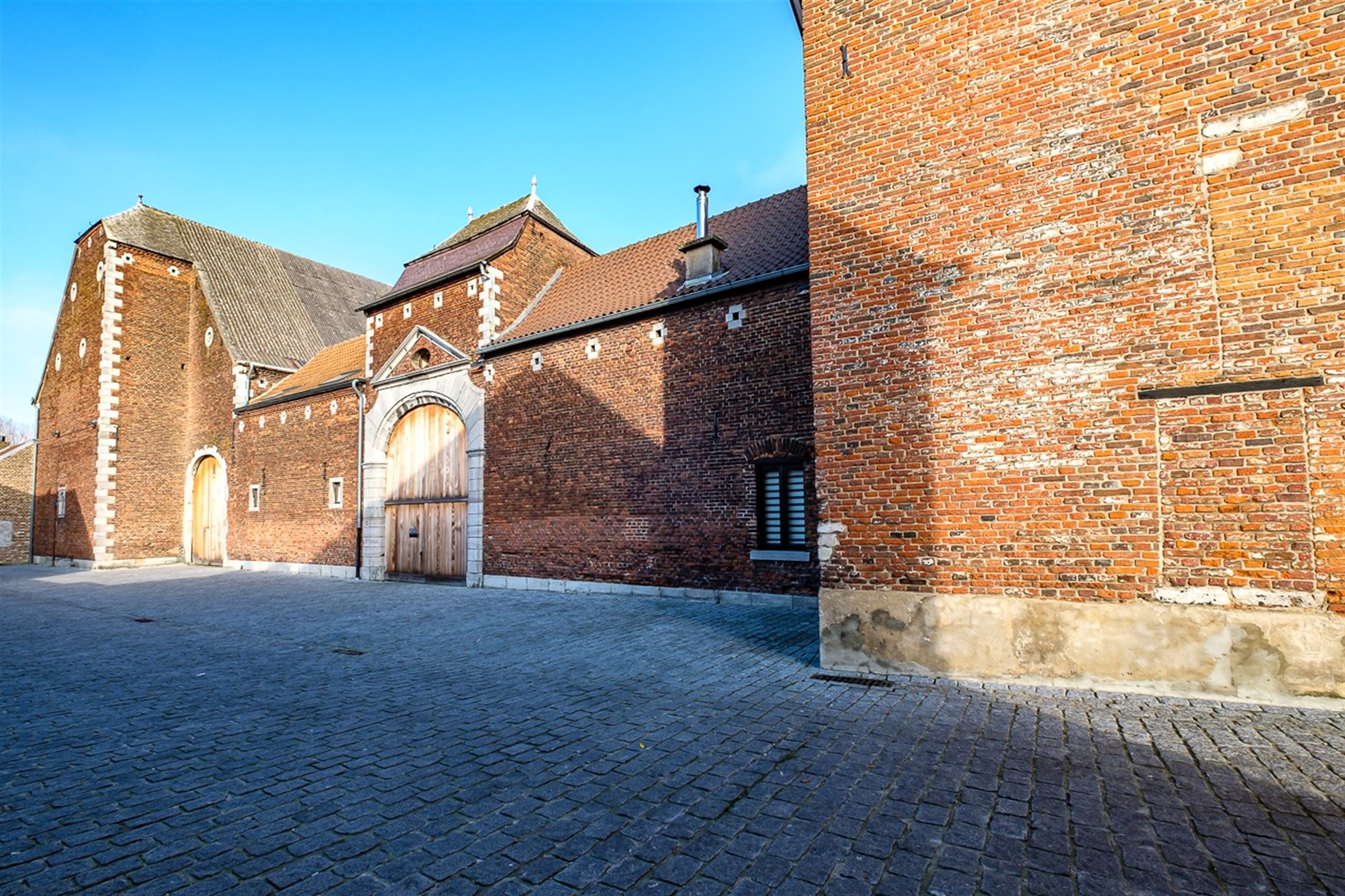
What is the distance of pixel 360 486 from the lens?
16594 mm

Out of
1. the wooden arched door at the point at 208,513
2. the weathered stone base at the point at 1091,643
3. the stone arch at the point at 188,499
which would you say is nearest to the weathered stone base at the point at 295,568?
the wooden arched door at the point at 208,513

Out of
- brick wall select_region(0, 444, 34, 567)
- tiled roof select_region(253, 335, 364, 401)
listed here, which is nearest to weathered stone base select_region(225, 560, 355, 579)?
tiled roof select_region(253, 335, 364, 401)

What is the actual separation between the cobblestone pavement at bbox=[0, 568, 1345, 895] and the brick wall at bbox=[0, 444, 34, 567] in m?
25.9

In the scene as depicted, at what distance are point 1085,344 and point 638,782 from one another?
506 centimetres

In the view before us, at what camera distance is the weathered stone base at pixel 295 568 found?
667 inches

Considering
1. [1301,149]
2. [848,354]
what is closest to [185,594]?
[848,354]

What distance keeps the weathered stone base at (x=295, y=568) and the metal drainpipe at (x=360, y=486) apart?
53 cm

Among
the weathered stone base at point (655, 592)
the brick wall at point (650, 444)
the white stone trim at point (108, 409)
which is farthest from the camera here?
the white stone trim at point (108, 409)

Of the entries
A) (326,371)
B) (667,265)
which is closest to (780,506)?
(667,265)

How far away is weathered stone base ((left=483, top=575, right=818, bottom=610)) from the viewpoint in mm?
9875

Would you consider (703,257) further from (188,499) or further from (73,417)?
(73,417)

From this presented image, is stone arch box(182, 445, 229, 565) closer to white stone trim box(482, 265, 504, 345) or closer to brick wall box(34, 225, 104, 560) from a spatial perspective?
brick wall box(34, 225, 104, 560)

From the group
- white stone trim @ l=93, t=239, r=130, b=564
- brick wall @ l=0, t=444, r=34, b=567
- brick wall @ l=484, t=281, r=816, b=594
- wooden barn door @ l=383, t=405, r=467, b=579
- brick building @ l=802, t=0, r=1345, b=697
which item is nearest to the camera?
brick building @ l=802, t=0, r=1345, b=697

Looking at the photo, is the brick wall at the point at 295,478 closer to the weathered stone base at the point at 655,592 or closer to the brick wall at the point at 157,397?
the brick wall at the point at 157,397
